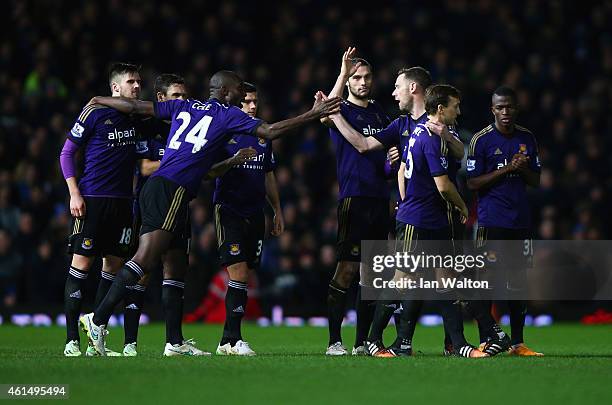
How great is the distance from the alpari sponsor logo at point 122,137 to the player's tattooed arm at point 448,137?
8.28ft

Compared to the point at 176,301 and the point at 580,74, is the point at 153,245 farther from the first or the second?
the point at 580,74

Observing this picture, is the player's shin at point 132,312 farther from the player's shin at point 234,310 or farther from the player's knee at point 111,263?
the player's shin at point 234,310

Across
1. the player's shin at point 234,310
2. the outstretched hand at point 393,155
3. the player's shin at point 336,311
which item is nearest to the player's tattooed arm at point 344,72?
the outstretched hand at point 393,155

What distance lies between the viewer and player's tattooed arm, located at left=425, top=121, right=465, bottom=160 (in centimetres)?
921

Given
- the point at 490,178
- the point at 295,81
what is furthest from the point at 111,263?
the point at 295,81

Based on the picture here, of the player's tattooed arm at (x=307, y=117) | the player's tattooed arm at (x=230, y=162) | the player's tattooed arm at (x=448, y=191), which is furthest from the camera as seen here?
the player's tattooed arm at (x=230, y=162)

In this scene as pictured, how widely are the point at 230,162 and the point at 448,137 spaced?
72.7 inches

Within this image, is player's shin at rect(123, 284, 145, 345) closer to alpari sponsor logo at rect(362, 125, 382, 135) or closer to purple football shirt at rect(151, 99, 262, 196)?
purple football shirt at rect(151, 99, 262, 196)

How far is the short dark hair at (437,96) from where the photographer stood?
9.32 meters

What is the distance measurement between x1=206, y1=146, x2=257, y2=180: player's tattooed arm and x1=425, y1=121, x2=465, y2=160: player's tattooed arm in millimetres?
1503

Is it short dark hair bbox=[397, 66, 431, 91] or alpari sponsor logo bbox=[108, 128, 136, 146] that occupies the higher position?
short dark hair bbox=[397, 66, 431, 91]

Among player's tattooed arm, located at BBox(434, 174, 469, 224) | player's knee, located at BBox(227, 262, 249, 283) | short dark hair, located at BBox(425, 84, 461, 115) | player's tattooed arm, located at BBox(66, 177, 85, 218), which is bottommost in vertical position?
player's knee, located at BBox(227, 262, 249, 283)

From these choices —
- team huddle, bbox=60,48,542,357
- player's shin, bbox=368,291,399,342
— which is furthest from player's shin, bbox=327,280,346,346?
player's shin, bbox=368,291,399,342

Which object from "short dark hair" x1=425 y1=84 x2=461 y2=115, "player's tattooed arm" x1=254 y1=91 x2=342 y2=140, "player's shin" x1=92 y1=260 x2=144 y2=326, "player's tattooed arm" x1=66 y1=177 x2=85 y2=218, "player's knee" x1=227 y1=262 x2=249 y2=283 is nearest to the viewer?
"player's tattooed arm" x1=254 y1=91 x2=342 y2=140
